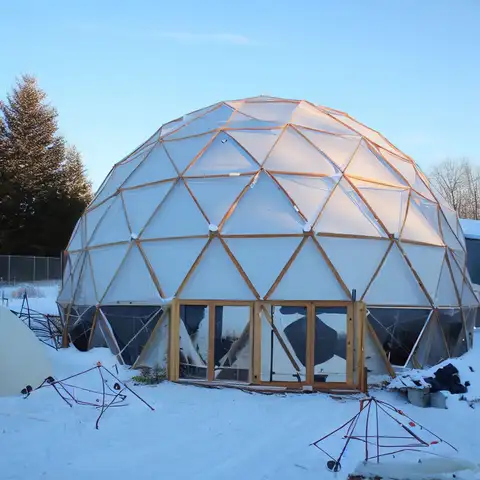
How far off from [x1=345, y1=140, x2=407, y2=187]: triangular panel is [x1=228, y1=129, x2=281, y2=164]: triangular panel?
167 cm

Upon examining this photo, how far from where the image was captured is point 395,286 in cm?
1038

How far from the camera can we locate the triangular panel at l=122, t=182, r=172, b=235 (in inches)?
444

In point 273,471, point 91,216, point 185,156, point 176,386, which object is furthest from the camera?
point 91,216

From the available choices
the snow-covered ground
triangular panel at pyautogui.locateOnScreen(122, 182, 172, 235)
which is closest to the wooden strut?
the snow-covered ground

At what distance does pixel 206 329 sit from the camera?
9.92m

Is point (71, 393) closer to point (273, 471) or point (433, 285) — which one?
point (273, 471)

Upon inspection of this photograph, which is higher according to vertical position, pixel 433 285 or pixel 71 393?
pixel 433 285

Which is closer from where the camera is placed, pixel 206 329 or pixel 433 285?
pixel 206 329

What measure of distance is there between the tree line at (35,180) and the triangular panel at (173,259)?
77.5ft

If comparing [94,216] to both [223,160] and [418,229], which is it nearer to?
[223,160]

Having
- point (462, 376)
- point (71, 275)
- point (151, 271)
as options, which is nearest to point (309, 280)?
point (151, 271)

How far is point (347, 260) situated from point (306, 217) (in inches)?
42.1

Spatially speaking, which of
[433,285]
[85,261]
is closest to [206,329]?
[85,261]

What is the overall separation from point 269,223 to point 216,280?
1.41 meters
